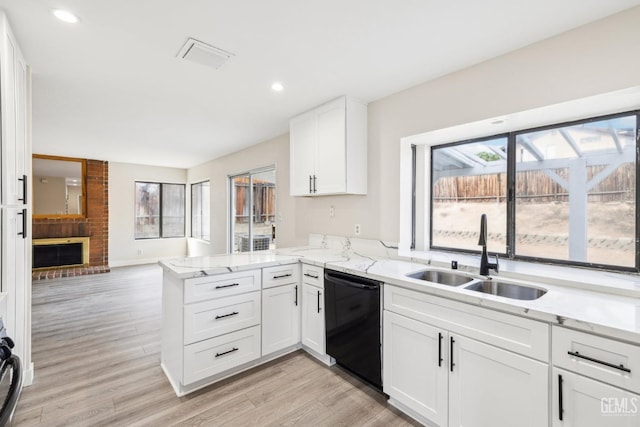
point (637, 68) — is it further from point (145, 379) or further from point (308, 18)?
point (145, 379)

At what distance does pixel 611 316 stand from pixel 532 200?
1.17 m

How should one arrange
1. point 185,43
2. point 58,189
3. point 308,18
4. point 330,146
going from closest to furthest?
point 308,18, point 185,43, point 330,146, point 58,189

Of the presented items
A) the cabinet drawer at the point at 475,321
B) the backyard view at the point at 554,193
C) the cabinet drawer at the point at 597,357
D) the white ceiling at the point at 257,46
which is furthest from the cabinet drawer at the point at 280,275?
the cabinet drawer at the point at 597,357

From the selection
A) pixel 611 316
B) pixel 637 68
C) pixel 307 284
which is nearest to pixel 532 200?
pixel 637 68

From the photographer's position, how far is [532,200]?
2219 mm

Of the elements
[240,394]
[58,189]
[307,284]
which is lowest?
[240,394]

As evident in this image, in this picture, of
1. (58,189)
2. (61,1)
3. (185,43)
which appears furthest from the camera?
(58,189)

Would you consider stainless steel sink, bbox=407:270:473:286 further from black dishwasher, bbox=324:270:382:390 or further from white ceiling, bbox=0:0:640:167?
white ceiling, bbox=0:0:640:167

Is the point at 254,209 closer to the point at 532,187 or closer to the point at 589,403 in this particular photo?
the point at 532,187

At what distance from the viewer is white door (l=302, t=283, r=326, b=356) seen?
97.2 inches

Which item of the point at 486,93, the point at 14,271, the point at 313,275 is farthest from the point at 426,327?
the point at 14,271

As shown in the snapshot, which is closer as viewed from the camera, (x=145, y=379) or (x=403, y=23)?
(x=403, y=23)

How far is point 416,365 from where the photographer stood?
1793mm

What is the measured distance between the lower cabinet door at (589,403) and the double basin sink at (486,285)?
54 cm
